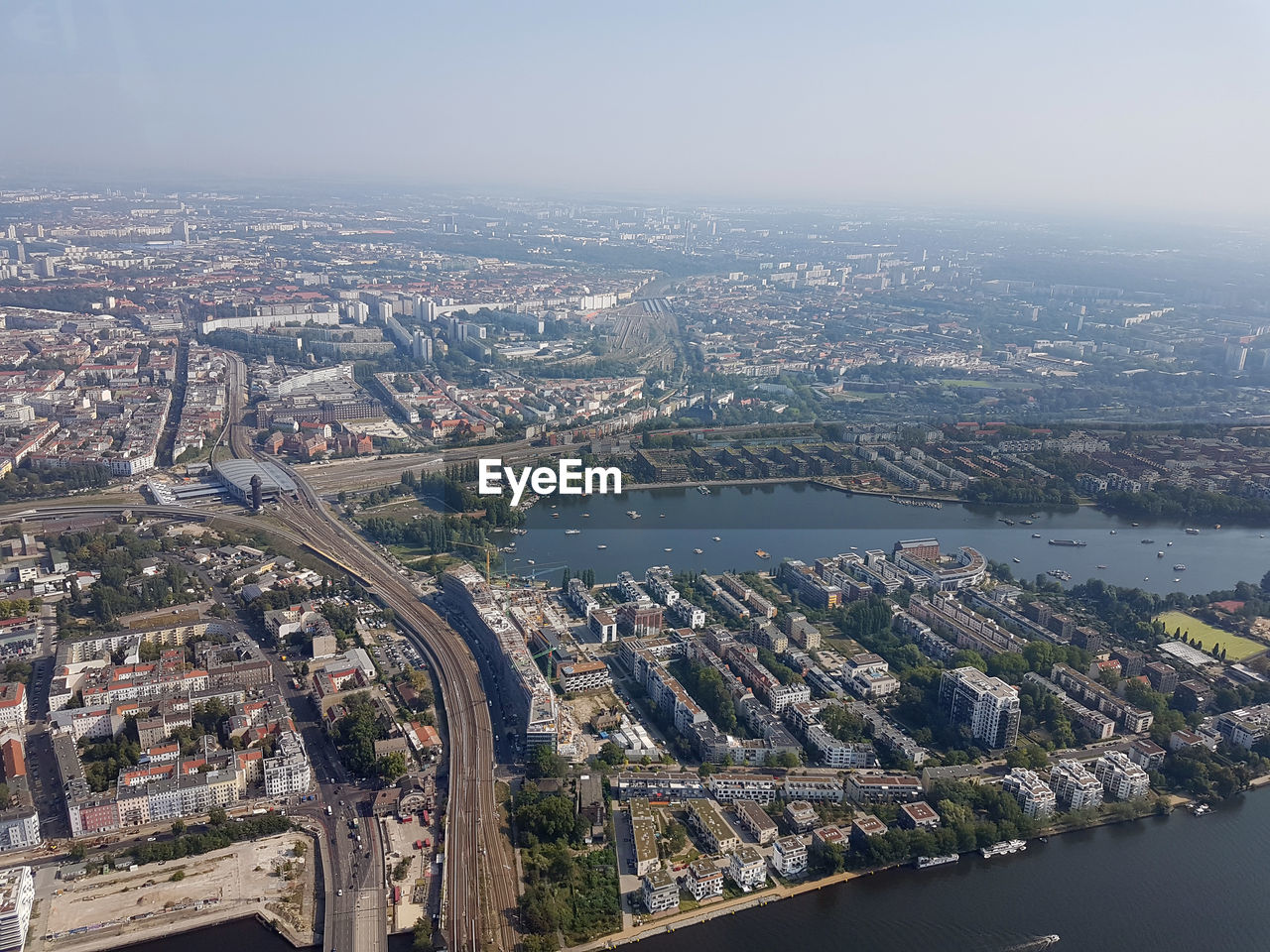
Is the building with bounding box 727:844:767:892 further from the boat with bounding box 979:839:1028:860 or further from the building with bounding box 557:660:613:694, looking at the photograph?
the building with bounding box 557:660:613:694

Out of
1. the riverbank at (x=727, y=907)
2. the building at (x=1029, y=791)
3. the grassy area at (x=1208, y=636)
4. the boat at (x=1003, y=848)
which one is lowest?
the riverbank at (x=727, y=907)

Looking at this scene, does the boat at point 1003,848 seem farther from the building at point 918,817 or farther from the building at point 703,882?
the building at point 703,882

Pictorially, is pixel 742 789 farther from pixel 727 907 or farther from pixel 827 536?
pixel 827 536

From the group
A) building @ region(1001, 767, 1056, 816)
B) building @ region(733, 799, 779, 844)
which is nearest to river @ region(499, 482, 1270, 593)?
building @ region(733, 799, 779, 844)

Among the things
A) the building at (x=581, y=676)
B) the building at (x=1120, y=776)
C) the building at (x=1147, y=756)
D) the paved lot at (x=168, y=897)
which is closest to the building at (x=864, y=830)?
the building at (x=1120, y=776)

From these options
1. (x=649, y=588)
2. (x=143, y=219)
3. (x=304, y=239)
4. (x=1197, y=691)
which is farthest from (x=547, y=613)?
(x=304, y=239)
